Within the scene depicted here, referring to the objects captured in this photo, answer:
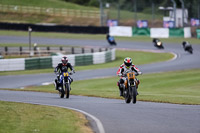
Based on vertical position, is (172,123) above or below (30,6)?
below

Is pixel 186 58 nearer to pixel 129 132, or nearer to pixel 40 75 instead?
pixel 40 75

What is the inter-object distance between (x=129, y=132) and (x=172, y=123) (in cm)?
137

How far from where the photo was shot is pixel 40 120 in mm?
11055

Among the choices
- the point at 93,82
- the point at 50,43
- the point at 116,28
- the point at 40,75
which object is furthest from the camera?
the point at 116,28

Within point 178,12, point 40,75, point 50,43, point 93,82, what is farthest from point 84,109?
point 178,12

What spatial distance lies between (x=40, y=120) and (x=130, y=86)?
4.42 metres

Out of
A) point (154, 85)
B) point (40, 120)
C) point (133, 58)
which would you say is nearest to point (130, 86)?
point (40, 120)

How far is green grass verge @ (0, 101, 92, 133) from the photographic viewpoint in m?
9.73

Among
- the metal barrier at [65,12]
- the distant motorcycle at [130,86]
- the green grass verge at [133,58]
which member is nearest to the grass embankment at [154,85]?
the distant motorcycle at [130,86]

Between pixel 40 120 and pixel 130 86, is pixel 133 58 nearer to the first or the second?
pixel 130 86

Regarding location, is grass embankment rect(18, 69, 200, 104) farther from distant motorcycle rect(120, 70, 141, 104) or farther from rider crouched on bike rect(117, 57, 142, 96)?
distant motorcycle rect(120, 70, 141, 104)

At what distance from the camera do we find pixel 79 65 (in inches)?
1569

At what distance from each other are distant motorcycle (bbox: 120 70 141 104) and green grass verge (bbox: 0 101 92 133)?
248cm

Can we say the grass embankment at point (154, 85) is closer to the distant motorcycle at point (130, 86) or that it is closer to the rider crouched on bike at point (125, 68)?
the rider crouched on bike at point (125, 68)
